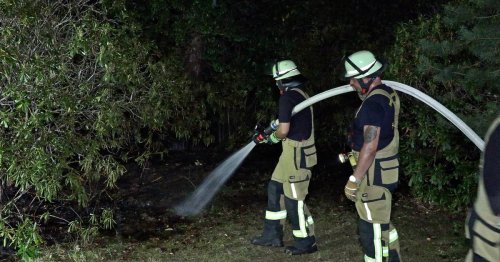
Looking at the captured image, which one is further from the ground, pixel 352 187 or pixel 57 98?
pixel 57 98

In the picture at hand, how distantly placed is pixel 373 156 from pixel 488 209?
1.80 meters

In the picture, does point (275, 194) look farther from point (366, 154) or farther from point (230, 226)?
point (366, 154)

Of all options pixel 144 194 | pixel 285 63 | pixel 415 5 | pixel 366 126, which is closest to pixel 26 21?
pixel 285 63

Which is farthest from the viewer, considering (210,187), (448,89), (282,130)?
(210,187)

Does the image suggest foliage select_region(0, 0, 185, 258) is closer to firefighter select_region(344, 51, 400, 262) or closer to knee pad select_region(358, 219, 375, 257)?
firefighter select_region(344, 51, 400, 262)

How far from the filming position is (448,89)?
706 cm

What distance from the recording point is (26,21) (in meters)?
5.02

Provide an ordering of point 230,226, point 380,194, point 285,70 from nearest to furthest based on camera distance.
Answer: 1. point 380,194
2. point 285,70
3. point 230,226

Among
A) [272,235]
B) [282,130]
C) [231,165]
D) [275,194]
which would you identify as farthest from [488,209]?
[231,165]

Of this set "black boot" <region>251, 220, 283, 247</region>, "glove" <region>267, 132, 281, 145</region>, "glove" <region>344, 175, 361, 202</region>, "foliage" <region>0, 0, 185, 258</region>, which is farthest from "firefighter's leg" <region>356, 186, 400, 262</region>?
"foliage" <region>0, 0, 185, 258</region>

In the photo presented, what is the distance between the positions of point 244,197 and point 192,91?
85.0 inches

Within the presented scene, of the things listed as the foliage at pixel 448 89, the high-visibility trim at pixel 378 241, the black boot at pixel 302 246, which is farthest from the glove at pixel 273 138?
the foliage at pixel 448 89

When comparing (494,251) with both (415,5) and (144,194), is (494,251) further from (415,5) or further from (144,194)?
(415,5)

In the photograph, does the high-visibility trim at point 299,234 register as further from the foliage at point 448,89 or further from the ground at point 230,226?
the foliage at point 448,89
